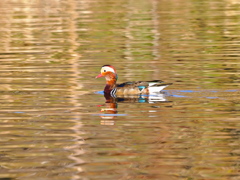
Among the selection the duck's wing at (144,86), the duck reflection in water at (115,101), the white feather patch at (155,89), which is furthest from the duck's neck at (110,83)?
the white feather patch at (155,89)

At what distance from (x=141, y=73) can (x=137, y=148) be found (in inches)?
235

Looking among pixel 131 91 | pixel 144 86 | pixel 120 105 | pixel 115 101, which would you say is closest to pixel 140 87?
pixel 144 86

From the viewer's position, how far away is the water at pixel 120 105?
8148 mm

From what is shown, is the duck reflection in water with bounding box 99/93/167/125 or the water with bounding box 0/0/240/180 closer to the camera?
the water with bounding box 0/0/240/180

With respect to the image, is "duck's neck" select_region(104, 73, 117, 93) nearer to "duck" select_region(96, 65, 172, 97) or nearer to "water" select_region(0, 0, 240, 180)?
"duck" select_region(96, 65, 172, 97)

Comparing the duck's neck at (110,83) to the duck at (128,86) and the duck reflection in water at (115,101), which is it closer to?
the duck at (128,86)

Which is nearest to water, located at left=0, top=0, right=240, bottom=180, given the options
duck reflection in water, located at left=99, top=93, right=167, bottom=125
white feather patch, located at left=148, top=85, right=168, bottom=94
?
duck reflection in water, located at left=99, top=93, right=167, bottom=125

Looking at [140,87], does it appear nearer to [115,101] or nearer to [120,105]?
[115,101]

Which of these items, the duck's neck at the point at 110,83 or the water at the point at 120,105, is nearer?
the water at the point at 120,105

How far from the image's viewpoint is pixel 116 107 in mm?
11797

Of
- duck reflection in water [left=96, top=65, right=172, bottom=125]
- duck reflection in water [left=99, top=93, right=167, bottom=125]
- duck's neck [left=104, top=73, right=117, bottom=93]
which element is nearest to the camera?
duck reflection in water [left=99, top=93, right=167, bottom=125]

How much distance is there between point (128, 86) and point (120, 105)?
0.91 metres

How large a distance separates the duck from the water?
0.79 feet

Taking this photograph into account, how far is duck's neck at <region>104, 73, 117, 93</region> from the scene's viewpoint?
13.1 meters
